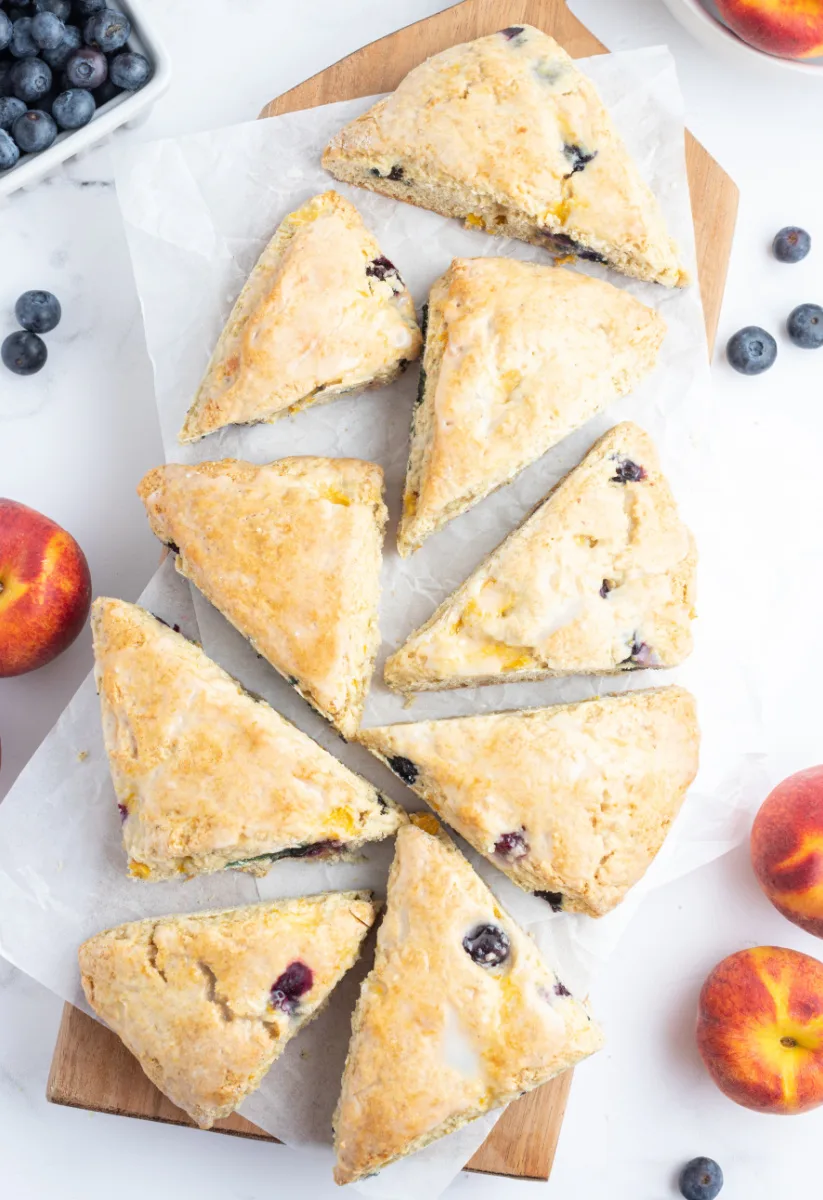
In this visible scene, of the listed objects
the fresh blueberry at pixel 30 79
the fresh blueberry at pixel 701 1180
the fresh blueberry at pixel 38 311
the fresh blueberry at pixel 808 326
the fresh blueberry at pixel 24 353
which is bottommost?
the fresh blueberry at pixel 701 1180

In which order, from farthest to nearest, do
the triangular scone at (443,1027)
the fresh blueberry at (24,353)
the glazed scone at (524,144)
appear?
the fresh blueberry at (24,353) → the glazed scone at (524,144) → the triangular scone at (443,1027)

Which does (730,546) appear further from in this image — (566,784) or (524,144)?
(524,144)

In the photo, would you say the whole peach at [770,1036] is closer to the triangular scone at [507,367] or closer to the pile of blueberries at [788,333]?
the triangular scone at [507,367]

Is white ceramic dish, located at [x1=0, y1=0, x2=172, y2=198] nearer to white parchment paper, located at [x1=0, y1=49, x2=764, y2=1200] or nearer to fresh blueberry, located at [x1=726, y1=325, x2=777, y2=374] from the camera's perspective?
white parchment paper, located at [x1=0, y1=49, x2=764, y2=1200]

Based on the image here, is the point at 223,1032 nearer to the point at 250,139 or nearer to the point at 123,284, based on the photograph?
the point at 123,284

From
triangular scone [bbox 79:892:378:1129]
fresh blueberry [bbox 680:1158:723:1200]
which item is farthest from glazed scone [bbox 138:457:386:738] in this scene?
fresh blueberry [bbox 680:1158:723:1200]

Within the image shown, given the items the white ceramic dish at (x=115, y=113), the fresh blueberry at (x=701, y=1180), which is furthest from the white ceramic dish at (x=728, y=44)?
the fresh blueberry at (x=701, y=1180)

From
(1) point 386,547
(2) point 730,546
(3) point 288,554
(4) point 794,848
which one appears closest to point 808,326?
(2) point 730,546

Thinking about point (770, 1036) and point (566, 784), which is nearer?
point (566, 784)

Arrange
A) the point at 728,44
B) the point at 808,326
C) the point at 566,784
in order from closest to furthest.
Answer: the point at 566,784, the point at 728,44, the point at 808,326
